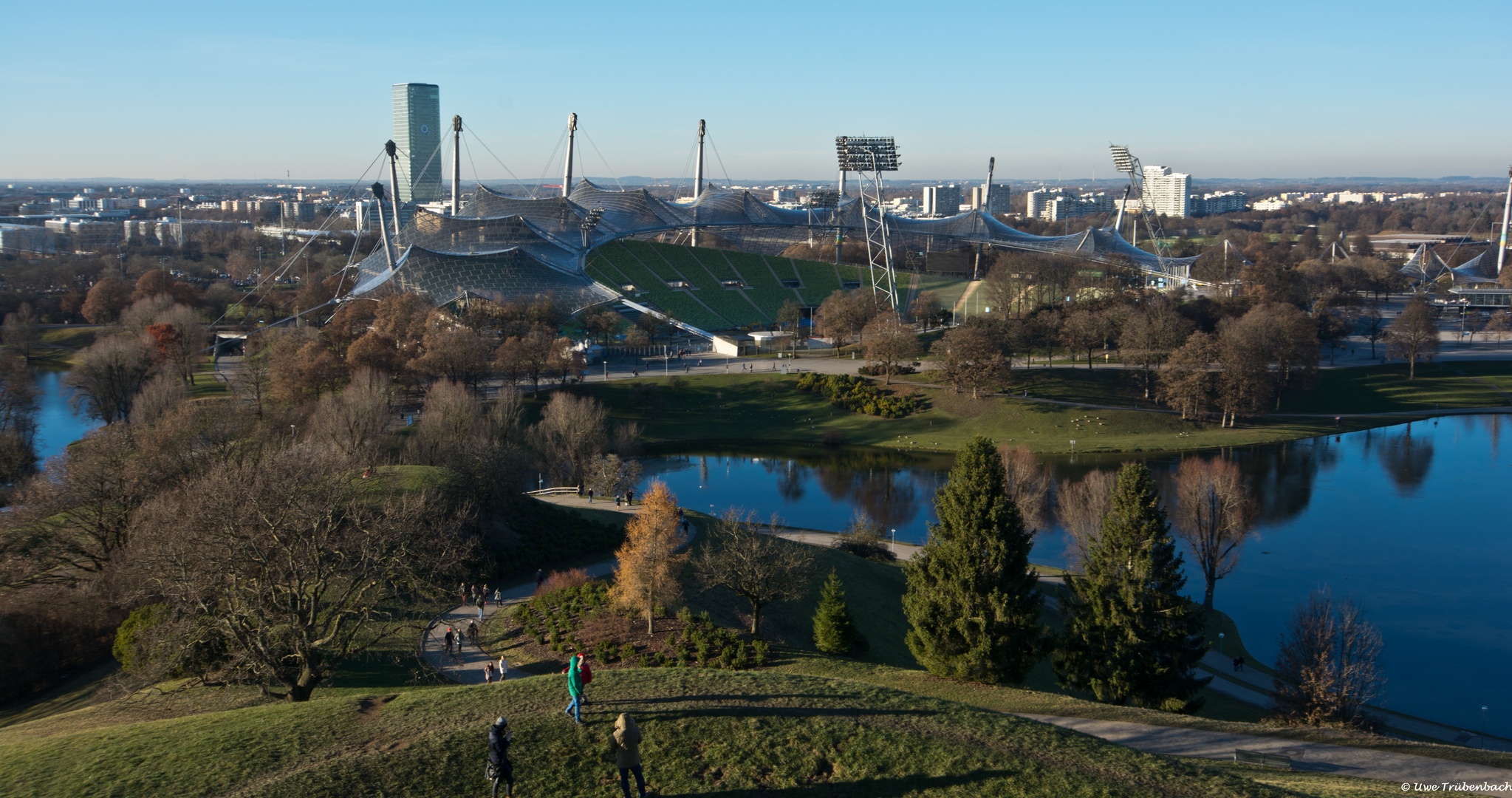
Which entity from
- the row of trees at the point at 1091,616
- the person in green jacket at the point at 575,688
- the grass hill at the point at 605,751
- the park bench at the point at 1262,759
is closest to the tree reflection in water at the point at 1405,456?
the row of trees at the point at 1091,616

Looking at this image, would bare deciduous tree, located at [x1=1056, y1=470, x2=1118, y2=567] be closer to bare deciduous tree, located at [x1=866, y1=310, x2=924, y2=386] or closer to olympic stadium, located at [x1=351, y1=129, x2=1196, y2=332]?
bare deciduous tree, located at [x1=866, y1=310, x2=924, y2=386]

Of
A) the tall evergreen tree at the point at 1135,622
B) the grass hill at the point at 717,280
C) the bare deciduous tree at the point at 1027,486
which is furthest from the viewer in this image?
the grass hill at the point at 717,280

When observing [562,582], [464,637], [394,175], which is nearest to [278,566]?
[464,637]

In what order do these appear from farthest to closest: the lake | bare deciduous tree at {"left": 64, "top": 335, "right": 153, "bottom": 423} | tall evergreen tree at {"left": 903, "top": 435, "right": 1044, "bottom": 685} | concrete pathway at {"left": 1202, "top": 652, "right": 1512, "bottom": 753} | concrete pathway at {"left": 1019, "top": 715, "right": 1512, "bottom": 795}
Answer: bare deciduous tree at {"left": 64, "top": 335, "right": 153, "bottom": 423} < the lake < concrete pathway at {"left": 1202, "top": 652, "right": 1512, "bottom": 753} < tall evergreen tree at {"left": 903, "top": 435, "right": 1044, "bottom": 685} < concrete pathway at {"left": 1019, "top": 715, "right": 1512, "bottom": 795}

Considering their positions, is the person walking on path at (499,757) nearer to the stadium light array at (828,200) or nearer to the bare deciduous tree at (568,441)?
the bare deciduous tree at (568,441)

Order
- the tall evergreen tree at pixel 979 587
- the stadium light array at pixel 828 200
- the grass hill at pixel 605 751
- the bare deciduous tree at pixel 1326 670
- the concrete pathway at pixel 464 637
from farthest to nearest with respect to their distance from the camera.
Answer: the stadium light array at pixel 828 200 < the concrete pathway at pixel 464 637 < the bare deciduous tree at pixel 1326 670 < the tall evergreen tree at pixel 979 587 < the grass hill at pixel 605 751

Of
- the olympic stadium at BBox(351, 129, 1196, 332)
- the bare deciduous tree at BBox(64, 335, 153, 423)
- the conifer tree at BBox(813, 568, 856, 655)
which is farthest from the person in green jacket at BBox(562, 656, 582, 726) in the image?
the olympic stadium at BBox(351, 129, 1196, 332)

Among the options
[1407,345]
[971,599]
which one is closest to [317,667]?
[971,599]
